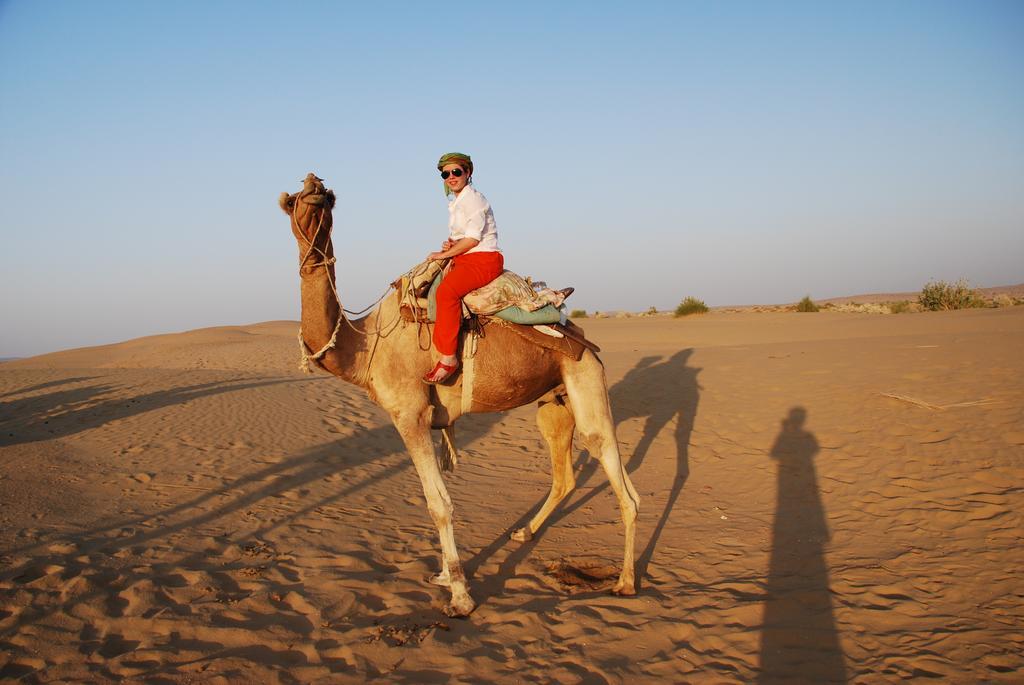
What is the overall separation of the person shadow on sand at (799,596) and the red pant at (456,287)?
3185mm

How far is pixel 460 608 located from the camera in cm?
489

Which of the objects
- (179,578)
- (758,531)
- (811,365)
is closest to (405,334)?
(179,578)

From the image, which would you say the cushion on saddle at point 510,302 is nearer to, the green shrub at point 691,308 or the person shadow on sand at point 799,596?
the person shadow on sand at point 799,596

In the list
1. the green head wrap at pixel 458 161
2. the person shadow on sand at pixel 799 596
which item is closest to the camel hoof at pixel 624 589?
the person shadow on sand at pixel 799 596

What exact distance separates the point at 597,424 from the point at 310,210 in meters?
3.02

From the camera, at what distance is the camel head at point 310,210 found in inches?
173

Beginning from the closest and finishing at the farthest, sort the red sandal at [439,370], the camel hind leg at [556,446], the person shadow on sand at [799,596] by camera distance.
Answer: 1. the person shadow on sand at [799,596]
2. the red sandal at [439,370]
3. the camel hind leg at [556,446]

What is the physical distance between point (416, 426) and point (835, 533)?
4784 mm

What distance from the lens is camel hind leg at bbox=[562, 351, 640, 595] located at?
5551 mm

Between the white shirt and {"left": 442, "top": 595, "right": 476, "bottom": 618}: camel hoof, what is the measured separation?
2828mm

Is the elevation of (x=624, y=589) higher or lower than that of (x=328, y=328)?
lower

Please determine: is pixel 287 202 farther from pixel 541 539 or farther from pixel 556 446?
pixel 541 539

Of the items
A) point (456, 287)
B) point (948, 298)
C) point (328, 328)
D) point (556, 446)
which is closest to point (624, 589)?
point (556, 446)

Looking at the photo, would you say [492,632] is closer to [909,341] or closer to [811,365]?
[811,365]
